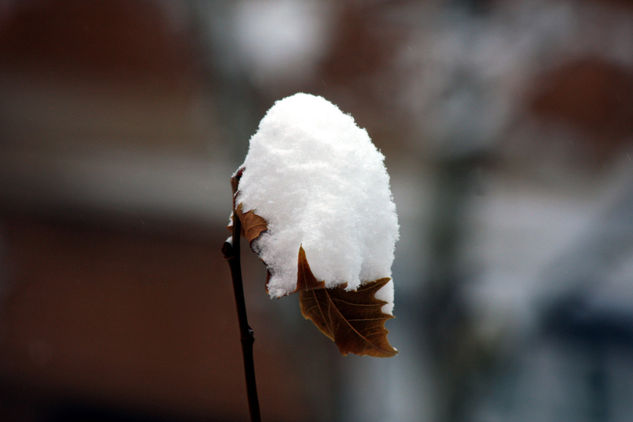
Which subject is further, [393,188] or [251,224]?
[393,188]

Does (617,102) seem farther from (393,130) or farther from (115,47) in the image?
(115,47)

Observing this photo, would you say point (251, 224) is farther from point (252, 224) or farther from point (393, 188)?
point (393, 188)

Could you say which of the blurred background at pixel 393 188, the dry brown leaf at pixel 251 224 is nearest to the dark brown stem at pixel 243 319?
the dry brown leaf at pixel 251 224

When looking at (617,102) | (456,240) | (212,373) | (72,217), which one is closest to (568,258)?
(456,240)

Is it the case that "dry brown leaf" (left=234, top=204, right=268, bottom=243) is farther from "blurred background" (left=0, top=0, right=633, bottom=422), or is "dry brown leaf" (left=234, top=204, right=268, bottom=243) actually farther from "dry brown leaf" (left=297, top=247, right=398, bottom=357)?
"blurred background" (left=0, top=0, right=633, bottom=422)

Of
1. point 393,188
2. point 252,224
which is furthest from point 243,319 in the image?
point 393,188
